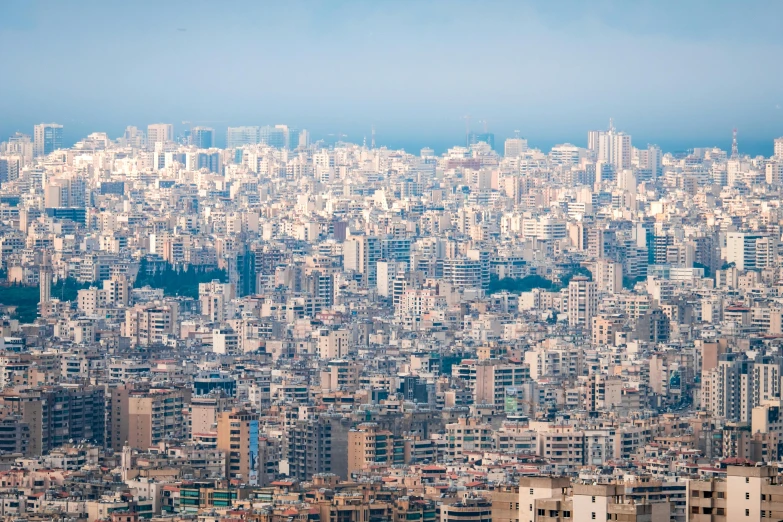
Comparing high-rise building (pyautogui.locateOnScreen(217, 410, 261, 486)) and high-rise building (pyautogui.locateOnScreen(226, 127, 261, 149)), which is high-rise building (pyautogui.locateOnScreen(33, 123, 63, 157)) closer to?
high-rise building (pyautogui.locateOnScreen(226, 127, 261, 149))

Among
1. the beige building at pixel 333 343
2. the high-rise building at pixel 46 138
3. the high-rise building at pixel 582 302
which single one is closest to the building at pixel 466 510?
the beige building at pixel 333 343

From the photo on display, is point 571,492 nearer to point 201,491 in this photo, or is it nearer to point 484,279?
point 201,491

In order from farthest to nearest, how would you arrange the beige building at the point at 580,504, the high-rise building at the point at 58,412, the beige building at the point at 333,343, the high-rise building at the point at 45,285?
the high-rise building at the point at 45,285 → the beige building at the point at 333,343 → the high-rise building at the point at 58,412 → the beige building at the point at 580,504

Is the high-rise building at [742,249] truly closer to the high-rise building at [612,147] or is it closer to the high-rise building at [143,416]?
the high-rise building at [612,147]

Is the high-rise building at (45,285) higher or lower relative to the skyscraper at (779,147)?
lower

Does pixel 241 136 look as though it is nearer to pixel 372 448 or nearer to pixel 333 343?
pixel 333 343

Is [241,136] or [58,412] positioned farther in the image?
[241,136]

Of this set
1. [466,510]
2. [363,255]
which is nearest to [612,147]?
[363,255]
